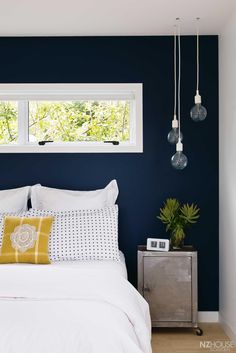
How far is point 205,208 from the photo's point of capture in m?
4.69

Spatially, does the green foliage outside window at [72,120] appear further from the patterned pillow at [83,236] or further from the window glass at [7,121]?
the patterned pillow at [83,236]

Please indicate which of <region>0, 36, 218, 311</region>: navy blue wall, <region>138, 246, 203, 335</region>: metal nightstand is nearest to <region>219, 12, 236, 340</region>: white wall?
<region>0, 36, 218, 311</region>: navy blue wall

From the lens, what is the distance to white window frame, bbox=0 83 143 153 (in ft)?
15.4

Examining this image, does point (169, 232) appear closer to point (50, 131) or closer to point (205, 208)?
point (205, 208)

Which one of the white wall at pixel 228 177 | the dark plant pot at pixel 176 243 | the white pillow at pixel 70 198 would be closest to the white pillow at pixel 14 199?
the white pillow at pixel 70 198

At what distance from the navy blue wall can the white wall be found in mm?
144

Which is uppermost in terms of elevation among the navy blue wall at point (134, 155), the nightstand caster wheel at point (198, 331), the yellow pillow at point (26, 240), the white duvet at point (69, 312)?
the navy blue wall at point (134, 155)

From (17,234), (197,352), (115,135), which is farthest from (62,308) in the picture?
(115,135)

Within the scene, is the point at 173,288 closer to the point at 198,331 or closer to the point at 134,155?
the point at 198,331

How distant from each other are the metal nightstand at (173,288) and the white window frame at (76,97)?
101cm

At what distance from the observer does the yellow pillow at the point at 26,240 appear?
149 inches

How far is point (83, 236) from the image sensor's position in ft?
13.3

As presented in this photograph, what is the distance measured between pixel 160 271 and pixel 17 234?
121 centimetres

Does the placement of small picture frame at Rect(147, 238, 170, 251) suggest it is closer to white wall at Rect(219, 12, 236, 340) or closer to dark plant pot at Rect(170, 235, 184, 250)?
dark plant pot at Rect(170, 235, 184, 250)
